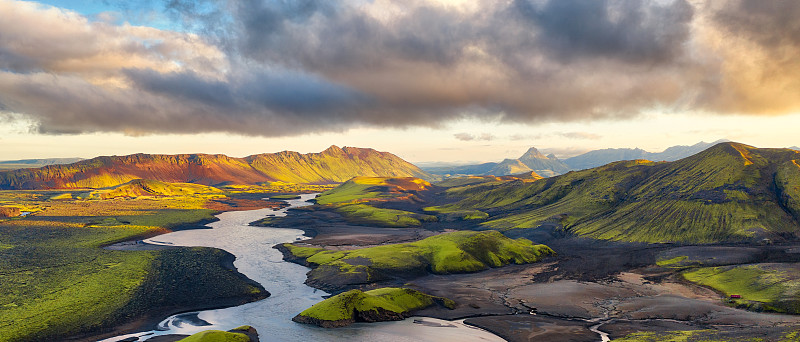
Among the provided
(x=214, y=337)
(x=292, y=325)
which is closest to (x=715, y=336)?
(x=292, y=325)

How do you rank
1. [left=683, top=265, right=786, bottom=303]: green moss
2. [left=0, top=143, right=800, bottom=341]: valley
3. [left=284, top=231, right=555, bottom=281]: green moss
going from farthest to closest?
[left=284, top=231, right=555, bottom=281]: green moss < [left=683, top=265, right=786, bottom=303]: green moss < [left=0, top=143, right=800, bottom=341]: valley

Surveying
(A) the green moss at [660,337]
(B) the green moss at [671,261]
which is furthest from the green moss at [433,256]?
(A) the green moss at [660,337]

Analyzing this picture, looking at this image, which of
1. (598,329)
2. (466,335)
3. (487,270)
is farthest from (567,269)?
(466,335)

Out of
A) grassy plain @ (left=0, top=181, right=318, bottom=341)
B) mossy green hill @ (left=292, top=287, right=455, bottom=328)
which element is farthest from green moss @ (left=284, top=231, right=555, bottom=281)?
grassy plain @ (left=0, top=181, right=318, bottom=341)

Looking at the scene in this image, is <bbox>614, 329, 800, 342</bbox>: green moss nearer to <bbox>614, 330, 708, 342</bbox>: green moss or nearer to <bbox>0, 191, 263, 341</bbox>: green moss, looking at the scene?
<bbox>614, 330, 708, 342</bbox>: green moss

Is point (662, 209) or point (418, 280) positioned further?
point (662, 209)

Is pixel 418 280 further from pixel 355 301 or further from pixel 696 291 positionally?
pixel 696 291

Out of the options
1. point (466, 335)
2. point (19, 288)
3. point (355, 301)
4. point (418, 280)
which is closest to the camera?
point (466, 335)

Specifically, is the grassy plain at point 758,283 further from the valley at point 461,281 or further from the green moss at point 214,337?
the green moss at point 214,337
